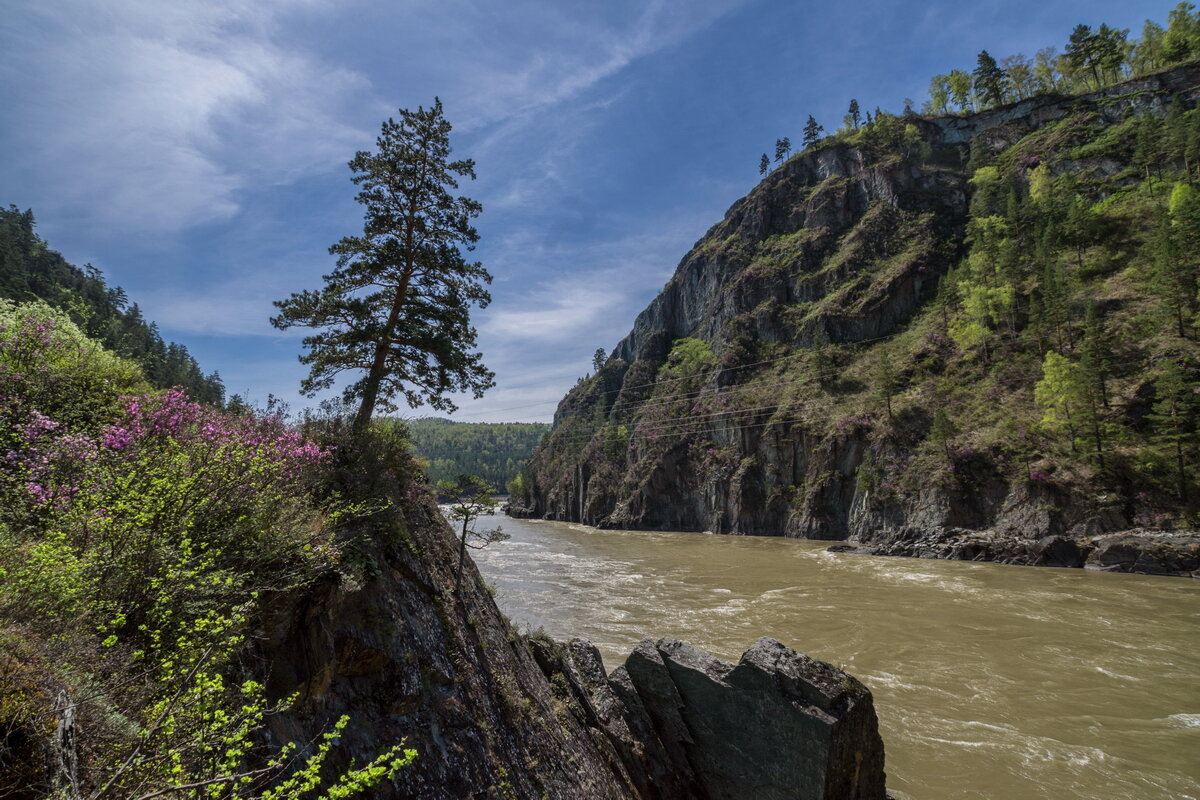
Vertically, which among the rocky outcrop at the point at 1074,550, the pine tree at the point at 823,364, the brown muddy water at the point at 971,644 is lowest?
the brown muddy water at the point at 971,644

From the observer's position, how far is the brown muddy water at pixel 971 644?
9.13 meters

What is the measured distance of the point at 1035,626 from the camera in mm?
17188

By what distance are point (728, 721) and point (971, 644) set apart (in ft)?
41.3

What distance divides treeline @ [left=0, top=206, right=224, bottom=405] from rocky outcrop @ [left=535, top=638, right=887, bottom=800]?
236 ft

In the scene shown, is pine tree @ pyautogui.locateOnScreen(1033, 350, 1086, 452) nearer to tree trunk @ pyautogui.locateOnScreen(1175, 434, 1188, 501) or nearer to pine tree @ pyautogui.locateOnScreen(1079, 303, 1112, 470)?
pine tree @ pyautogui.locateOnScreen(1079, 303, 1112, 470)

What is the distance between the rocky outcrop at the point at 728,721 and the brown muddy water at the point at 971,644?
86.9 inches

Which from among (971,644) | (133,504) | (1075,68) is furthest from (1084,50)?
(133,504)

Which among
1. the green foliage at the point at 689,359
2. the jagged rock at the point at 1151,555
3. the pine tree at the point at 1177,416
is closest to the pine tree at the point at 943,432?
the pine tree at the point at 1177,416

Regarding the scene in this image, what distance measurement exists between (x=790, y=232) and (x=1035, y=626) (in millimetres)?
90160

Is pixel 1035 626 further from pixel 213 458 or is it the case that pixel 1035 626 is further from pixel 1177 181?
pixel 1177 181

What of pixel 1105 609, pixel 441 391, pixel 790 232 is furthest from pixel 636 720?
pixel 790 232

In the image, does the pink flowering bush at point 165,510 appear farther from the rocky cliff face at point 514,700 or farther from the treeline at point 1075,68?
the treeline at point 1075,68

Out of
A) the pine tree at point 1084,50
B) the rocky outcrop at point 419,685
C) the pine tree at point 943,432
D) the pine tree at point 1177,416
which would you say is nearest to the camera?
the rocky outcrop at point 419,685

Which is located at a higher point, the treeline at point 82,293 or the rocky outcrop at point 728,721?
the treeline at point 82,293
